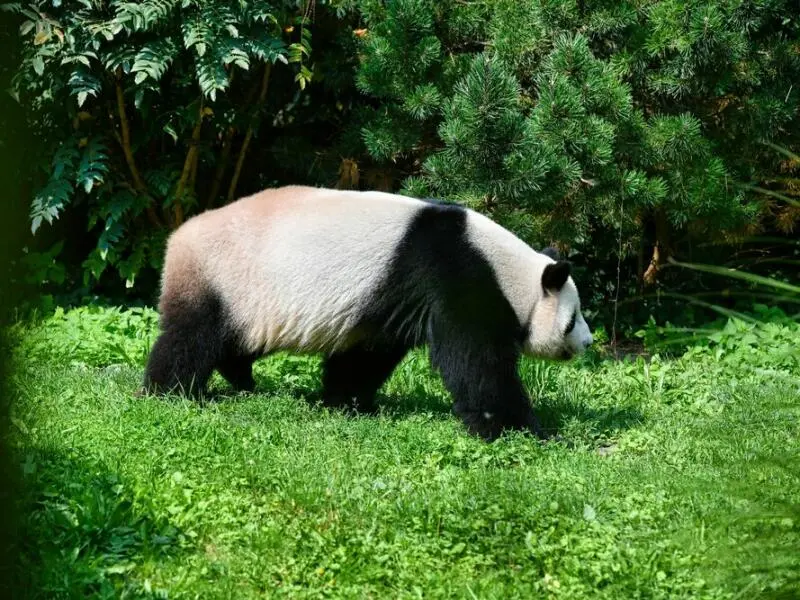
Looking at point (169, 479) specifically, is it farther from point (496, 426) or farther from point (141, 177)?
point (141, 177)

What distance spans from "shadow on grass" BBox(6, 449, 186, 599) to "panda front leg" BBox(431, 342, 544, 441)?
6.97ft

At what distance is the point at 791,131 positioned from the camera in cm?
872

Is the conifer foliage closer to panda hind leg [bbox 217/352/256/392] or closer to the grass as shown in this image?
the grass

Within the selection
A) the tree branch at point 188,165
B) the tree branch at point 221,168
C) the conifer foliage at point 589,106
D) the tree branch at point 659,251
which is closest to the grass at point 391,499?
the conifer foliage at point 589,106

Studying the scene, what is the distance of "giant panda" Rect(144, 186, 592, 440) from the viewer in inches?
237

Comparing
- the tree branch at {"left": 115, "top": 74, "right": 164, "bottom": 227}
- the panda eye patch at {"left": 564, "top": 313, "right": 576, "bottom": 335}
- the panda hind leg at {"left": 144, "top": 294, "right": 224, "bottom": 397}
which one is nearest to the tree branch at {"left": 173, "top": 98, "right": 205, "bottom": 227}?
the tree branch at {"left": 115, "top": 74, "right": 164, "bottom": 227}

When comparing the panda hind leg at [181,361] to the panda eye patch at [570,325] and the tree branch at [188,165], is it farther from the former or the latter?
the tree branch at [188,165]

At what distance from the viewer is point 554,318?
630 cm

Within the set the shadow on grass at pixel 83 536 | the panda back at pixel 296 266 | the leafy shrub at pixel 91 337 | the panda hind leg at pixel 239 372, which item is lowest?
the leafy shrub at pixel 91 337

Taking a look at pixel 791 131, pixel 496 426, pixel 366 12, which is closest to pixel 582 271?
pixel 791 131

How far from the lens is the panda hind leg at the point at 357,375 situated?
260 inches

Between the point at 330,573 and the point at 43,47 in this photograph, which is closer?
the point at 330,573

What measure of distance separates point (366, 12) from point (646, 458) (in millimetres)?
4568

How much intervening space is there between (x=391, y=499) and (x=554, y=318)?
204 cm
